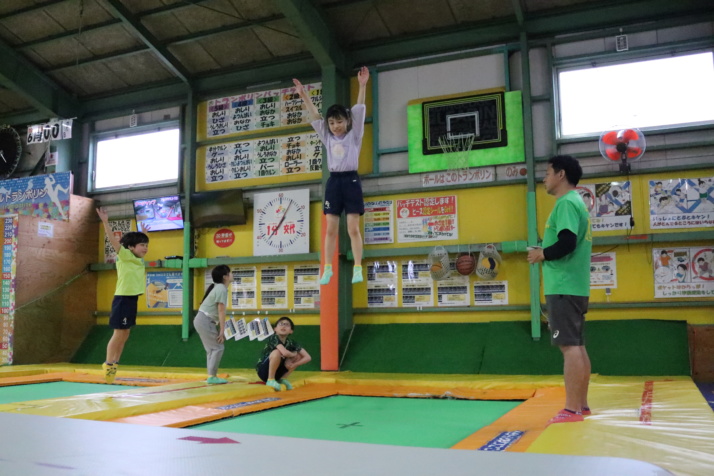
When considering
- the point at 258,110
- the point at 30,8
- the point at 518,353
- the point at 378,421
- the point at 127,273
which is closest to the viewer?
the point at 378,421

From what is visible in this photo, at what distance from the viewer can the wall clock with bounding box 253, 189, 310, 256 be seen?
Result: 8.03 m

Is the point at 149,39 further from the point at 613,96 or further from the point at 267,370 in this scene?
the point at 613,96

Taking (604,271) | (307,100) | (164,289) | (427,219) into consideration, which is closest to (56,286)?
(164,289)

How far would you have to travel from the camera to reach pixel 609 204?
6.67 meters

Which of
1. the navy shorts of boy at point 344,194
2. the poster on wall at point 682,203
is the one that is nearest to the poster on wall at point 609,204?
the poster on wall at point 682,203

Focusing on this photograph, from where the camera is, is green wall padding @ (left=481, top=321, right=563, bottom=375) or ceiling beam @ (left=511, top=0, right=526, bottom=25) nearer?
green wall padding @ (left=481, top=321, right=563, bottom=375)

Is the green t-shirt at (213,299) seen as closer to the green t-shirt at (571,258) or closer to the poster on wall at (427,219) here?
the poster on wall at (427,219)

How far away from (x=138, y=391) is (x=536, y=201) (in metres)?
4.85

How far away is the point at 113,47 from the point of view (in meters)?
8.65

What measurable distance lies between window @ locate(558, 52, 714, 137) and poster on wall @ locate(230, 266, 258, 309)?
15.1 feet

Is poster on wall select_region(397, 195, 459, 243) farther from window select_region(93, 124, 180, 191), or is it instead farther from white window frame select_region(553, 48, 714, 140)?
window select_region(93, 124, 180, 191)

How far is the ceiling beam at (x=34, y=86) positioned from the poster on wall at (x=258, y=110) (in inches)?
105

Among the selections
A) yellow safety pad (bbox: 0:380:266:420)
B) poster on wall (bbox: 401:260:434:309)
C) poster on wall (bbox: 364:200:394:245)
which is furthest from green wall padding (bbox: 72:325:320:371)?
yellow safety pad (bbox: 0:380:266:420)

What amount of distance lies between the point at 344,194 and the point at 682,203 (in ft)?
13.6
